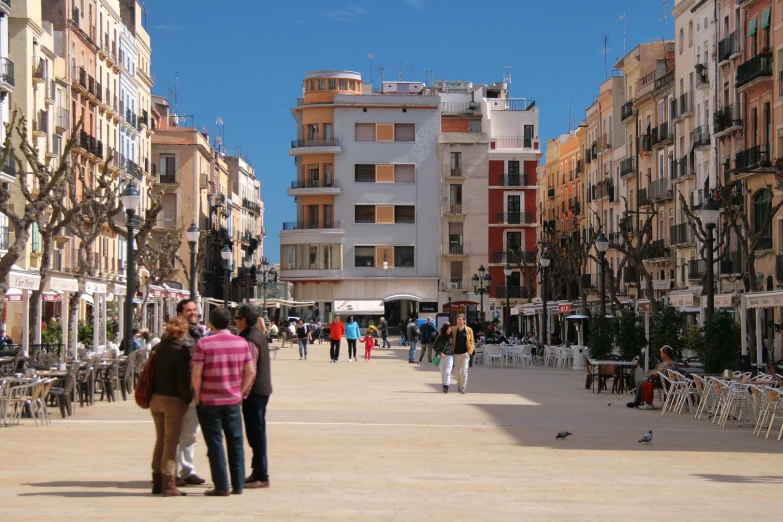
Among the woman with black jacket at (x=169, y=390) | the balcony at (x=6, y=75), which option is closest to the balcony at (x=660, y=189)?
the balcony at (x=6, y=75)

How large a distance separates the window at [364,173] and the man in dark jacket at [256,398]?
78018 millimetres

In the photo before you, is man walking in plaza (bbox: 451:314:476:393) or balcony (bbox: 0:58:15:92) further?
balcony (bbox: 0:58:15:92)

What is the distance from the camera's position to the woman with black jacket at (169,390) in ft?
37.6

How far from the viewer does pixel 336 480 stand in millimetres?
12508

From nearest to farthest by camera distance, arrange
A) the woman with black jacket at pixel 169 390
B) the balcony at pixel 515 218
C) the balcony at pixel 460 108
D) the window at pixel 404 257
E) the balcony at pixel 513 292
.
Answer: the woman with black jacket at pixel 169 390
the window at pixel 404 257
the balcony at pixel 515 218
the balcony at pixel 513 292
the balcony at pixel 460 108

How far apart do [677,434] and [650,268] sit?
2052 inches

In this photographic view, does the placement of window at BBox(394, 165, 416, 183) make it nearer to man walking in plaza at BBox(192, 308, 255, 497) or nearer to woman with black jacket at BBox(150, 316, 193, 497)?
woman with black jacket at BBox(150, 316, 193, 497)

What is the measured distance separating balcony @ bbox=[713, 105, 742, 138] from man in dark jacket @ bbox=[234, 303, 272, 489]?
42.8 meters

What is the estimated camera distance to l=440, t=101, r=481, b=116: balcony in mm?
A: 96062

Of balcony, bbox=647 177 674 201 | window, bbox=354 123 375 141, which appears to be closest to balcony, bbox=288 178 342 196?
window, bbox=354 123 375 141

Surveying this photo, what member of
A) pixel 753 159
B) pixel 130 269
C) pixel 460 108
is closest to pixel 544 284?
pixel 753 159

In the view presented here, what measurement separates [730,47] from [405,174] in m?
39.7

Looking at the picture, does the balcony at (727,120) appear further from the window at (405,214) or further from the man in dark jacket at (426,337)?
the window at (405,214)

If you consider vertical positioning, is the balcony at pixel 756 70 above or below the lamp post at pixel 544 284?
above
